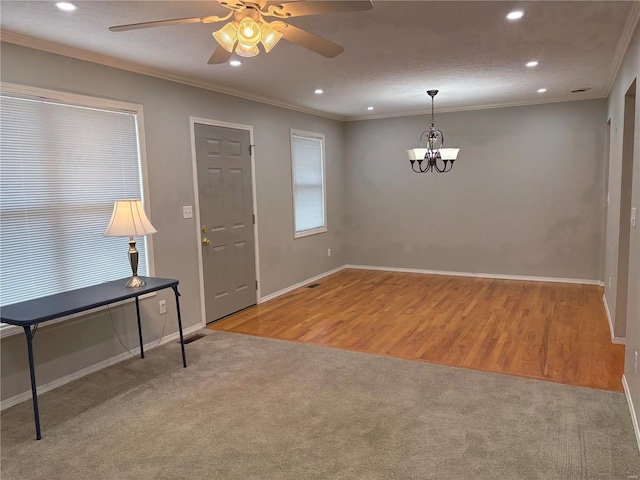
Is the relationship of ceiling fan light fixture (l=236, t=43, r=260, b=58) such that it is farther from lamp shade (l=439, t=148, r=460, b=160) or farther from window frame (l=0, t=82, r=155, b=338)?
lamp shade (l=439, t=148, r=460, b=160)

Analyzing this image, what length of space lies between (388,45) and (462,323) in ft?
9.04

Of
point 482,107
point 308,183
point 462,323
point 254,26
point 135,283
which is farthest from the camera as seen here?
point 308,183

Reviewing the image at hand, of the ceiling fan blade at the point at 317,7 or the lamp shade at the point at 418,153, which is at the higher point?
the ceiling fan blade at the point at 317,7

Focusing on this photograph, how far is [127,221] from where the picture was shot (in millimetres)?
3223

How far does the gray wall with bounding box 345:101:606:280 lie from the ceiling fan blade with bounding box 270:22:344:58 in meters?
4.75

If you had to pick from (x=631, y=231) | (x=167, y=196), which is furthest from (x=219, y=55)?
(x=631, y=231)

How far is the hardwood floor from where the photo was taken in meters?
3.50

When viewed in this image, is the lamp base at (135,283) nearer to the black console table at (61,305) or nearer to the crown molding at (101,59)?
the black console table at (61,305)

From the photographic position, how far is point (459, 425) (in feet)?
8.56

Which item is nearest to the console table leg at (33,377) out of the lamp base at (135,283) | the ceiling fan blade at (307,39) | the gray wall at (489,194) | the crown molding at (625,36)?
the lamp base at (135,283)

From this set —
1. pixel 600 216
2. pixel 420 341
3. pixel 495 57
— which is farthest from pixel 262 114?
pixel 600 216

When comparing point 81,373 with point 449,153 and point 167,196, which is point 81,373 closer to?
point 167,196

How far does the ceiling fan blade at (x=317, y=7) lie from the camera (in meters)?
1.69

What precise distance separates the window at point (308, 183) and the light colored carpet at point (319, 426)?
10.0ft
